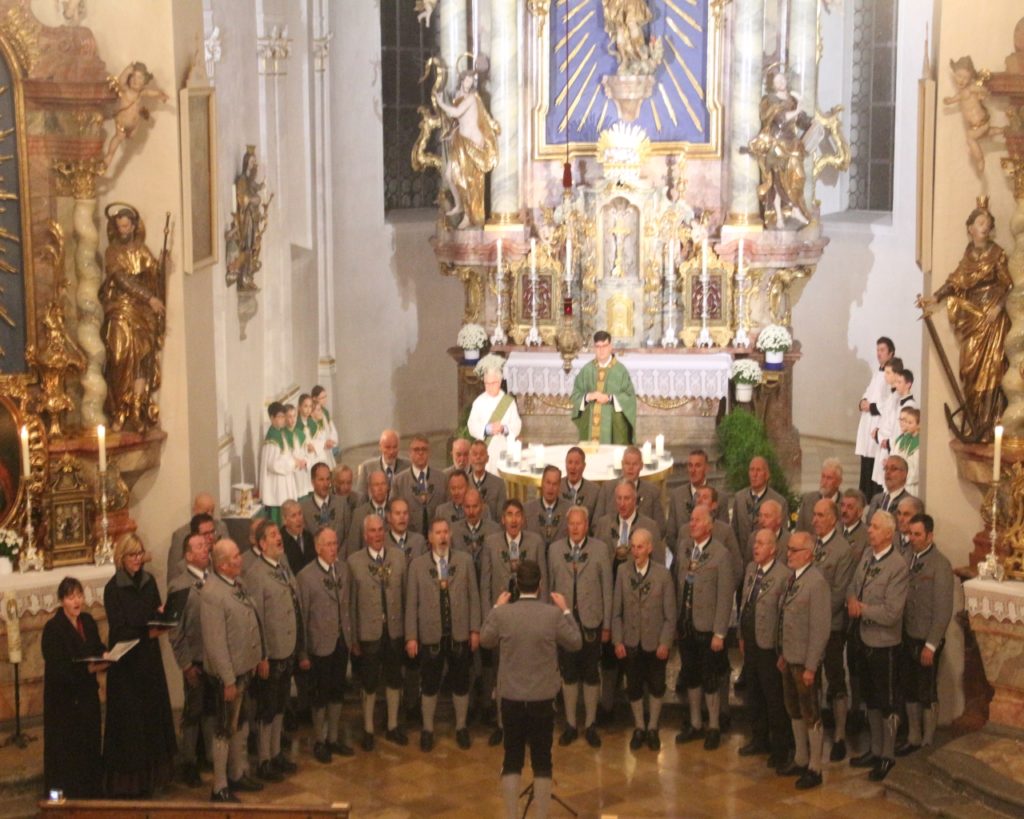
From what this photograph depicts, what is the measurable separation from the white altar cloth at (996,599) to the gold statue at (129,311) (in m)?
5.28

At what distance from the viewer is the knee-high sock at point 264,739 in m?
10.3

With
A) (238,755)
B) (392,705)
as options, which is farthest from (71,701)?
(392,705)

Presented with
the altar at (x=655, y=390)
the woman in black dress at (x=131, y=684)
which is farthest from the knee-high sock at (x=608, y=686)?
the altar at (x=655, y=390)

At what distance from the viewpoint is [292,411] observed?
47.1 ft

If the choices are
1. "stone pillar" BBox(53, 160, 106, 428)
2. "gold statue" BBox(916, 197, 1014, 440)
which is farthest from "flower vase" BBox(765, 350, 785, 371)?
"stone pillar" BBox(53, 160, 106, 428)

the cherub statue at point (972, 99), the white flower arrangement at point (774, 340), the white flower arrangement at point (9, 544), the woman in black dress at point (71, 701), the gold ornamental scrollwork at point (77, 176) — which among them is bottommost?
the woman in black dress at point (71, 701)

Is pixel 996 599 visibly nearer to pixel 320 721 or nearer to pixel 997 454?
pixel 997 454

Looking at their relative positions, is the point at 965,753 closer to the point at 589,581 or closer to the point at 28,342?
the point at 589,581

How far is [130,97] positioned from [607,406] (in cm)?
528

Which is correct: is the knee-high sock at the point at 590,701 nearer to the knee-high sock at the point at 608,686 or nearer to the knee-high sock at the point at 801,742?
Answer: the knee-high sock at the point at 608,686

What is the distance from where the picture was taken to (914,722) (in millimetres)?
10508

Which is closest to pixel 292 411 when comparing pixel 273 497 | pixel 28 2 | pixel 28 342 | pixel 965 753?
pixel 273 497

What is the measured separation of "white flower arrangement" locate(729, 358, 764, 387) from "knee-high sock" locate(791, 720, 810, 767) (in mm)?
7940

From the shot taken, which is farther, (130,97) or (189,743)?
(130,97)
